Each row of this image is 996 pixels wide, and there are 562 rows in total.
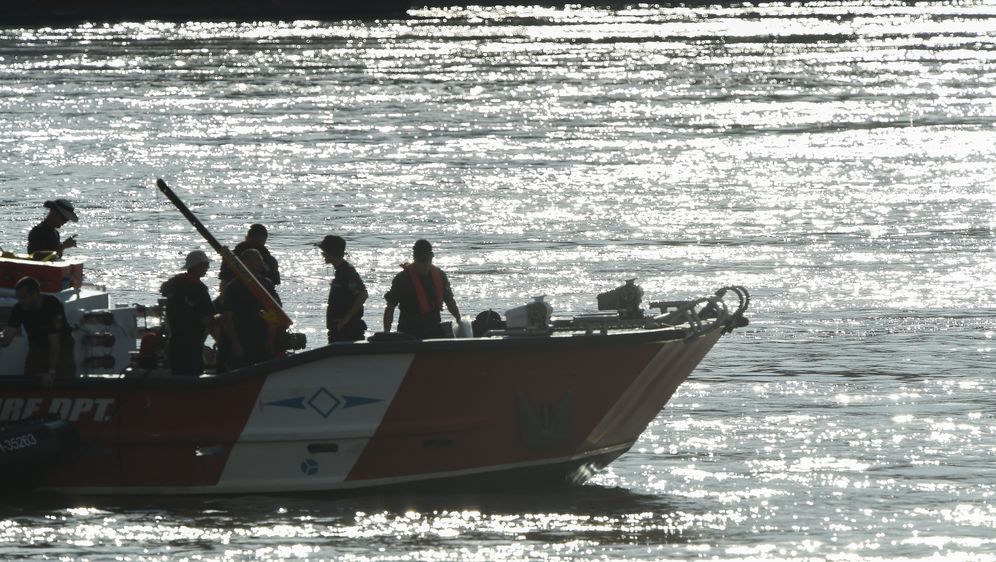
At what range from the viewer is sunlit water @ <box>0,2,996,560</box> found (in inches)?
539

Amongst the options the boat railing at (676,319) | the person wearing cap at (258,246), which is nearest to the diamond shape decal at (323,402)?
the person wearing cap at (258,246)

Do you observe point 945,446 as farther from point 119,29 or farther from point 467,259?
point 119,29

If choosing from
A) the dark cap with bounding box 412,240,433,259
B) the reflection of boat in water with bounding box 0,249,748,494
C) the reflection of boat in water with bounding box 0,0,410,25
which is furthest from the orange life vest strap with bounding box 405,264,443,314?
the reflection of boat in water with bounding box 0,0,410,25

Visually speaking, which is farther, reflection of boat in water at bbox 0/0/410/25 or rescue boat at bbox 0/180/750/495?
reflection of boat in water at bbox 0/0/410/25

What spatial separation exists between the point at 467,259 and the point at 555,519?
550 inches

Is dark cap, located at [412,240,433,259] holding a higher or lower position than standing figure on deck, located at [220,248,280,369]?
higher

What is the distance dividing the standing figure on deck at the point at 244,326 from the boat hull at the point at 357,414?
0.38 metres

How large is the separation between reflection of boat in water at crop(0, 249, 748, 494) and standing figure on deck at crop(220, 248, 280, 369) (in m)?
0.38

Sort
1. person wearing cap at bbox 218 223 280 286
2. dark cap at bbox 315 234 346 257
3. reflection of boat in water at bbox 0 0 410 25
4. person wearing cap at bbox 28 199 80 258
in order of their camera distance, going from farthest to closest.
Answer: reflection of boat in water at bbox 0 0 410 25, person wearing cap at bbox 28 199 80 258, person wearing cap at bbox 218 223 280 286, dark cap at bbox 315 234 346 257

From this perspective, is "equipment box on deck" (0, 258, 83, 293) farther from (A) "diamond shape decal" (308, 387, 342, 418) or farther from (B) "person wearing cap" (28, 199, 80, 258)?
(A) "diamond shape decal" (308, 387, 342, 418)

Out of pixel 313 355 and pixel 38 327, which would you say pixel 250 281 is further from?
pixel 38 327

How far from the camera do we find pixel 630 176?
1566 inches

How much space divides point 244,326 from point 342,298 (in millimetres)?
775

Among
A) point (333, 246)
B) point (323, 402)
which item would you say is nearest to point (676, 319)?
point (333, 246)
